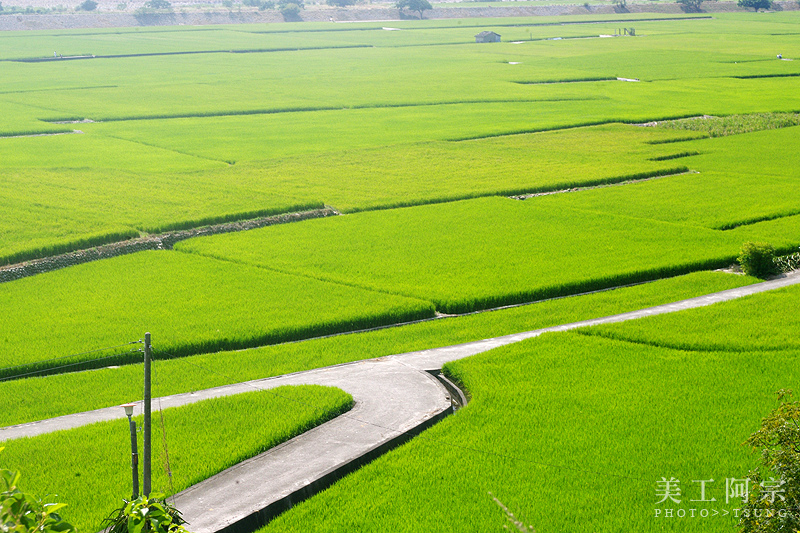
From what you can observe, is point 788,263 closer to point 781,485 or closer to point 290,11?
point 781,485

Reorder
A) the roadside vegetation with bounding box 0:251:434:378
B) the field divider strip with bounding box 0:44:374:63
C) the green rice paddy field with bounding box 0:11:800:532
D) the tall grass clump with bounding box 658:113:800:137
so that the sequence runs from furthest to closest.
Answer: the field divider strip with bounding box 0:44:374:63, the tall grass clump with bounding box 658:113:800:137, the roadside vegetation with bounding box 0:251:434:378, the green rice paddy field with bounding box 0:11:800:532

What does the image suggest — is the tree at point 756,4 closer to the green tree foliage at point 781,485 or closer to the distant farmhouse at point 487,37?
the distant farmhouse at point 487,37

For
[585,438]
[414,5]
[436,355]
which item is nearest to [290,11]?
[414,5]

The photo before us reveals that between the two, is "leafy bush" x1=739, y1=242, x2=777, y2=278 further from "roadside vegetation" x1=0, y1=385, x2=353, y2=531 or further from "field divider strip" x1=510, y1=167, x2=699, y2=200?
"roadside vegetation" x1=0, y1=385, x2=353, y2=531

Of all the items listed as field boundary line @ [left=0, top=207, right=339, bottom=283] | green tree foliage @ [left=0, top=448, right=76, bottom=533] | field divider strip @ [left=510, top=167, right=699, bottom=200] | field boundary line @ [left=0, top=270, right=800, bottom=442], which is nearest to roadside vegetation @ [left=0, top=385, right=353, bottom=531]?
field boundary line @ [left=0, top=270, right=800, bottom=442]

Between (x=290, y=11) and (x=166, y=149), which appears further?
(x=290, y=11)

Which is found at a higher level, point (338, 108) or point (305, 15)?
point (305, 15)
